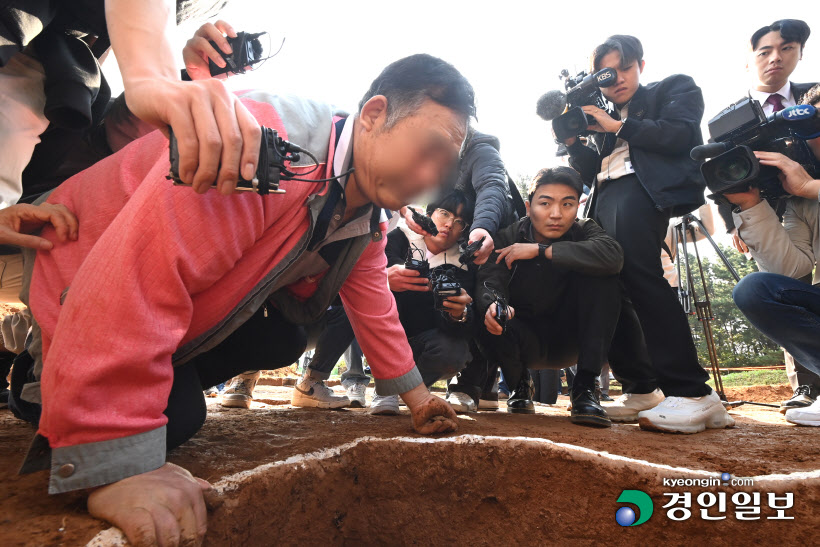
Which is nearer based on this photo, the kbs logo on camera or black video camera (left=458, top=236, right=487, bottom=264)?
the kbs logo on camera

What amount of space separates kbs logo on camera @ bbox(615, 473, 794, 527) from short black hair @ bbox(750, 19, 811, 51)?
8.41ft

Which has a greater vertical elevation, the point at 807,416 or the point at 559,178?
the point at 559,178

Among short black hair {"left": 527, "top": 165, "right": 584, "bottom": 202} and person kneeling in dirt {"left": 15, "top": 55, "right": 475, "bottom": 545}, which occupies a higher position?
short black hair {"left": 527, "top": 165, "right": 584, "bottom": 202}

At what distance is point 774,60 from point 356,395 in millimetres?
2998

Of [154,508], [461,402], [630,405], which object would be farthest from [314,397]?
[154,508]

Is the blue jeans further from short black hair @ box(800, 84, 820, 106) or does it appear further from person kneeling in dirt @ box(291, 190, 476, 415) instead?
person kneeling in dirt @ box(291, 190, 476, 415)

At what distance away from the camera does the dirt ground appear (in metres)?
1.11

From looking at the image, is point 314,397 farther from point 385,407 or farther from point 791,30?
point 791,30

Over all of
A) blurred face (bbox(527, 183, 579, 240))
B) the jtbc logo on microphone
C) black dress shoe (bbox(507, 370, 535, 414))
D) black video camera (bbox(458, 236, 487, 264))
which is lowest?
black dress shoe (bbox(507, 370, 535, 414))

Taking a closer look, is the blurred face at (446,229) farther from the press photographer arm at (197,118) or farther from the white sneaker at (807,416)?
the press photographer arm at (197,118)

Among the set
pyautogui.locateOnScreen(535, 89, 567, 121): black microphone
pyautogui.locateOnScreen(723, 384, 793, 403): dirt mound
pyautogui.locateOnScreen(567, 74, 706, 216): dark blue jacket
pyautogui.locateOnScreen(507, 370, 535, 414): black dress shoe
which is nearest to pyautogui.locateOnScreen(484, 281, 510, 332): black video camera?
pyautogui.locateOnScreen(507, 370, 535, 414): black dress shoe

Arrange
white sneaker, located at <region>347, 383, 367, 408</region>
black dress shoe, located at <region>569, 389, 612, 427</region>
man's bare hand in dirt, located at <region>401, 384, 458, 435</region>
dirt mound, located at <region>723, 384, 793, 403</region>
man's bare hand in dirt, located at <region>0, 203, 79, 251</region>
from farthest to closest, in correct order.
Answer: dirt mound, located at <region>723, 384, 793, 403</region>
white sneaker, located at <region>347, 383, 367, 408</region>
black dress shoe, located at <region>569, 389, 612, 427</region>
man's bare hand in dirt, located at <region>401, 384, 458, 435</region>
man's bare hand in dirt, located at <region>0, 203, 79, 251</region>

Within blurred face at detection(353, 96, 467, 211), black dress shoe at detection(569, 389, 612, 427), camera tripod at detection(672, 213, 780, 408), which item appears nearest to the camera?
blurred face at detection(353, 96, 467, 211)

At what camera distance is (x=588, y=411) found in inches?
79.6
